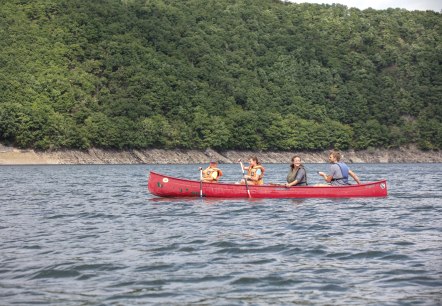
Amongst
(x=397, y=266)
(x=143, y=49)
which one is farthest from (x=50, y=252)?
(x=143, y=49)

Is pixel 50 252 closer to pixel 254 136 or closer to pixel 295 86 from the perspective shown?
pixel 254 136

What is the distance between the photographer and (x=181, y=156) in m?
136

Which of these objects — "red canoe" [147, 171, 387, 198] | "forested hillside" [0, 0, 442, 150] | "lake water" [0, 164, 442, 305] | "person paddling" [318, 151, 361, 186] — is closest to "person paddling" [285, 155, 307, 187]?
"red canoe" [147, 171, 387, 198]

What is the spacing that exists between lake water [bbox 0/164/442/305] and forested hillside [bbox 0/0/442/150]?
9951cm

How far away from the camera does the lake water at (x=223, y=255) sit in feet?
42.7

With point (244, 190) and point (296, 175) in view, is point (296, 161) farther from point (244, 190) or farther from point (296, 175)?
point (244, 190)

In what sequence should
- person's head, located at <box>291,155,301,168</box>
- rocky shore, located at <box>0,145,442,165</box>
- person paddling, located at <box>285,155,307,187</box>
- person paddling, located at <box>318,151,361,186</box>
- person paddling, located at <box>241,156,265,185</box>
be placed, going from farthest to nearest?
rocky shore, located at <box>0,145,442,165</box> → person paddling, located at <box>318,151,361,186</box> → person paddling, located at <box>241,156,265,185</box> → person paddling, located at <box>285,155,307,187</box> → person's head, located at <box>291,155,301,168</box>

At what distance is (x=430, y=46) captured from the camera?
19675 cm

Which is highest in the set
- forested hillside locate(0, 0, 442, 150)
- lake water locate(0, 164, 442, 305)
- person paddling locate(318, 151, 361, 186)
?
forested hillside locate(0, 0, 442, 150)

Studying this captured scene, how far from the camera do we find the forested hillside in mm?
136625

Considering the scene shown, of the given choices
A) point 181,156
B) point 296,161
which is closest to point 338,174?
point 296,161

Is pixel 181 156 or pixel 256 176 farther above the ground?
pixel 256 176

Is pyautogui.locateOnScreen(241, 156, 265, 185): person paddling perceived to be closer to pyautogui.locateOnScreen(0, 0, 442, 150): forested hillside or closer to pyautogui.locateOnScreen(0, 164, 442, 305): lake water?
pyautogui.locateOnScreen(0, 164, 442, 305): lake water

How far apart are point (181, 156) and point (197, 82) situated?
31.9 m
